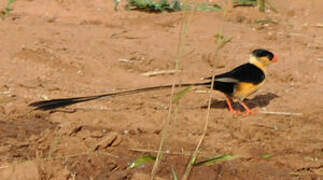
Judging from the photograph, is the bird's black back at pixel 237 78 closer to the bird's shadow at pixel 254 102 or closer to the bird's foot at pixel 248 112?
the bird's foot at pixel 248 112

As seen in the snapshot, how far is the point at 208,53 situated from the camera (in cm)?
710

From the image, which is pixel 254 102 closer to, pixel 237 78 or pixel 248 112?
pixel 248 112

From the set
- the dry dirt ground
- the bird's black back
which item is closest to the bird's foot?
the dry dirt ground

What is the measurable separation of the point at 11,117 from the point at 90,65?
5.74ft

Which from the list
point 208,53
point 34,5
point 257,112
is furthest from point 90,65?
point 34,5

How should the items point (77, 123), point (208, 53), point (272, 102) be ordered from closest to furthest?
point (77, 123) < point (272, 102) < point (208, 53)

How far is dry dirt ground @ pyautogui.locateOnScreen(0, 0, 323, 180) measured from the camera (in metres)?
4.36

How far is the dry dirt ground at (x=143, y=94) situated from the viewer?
171 inches

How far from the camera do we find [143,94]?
590cm

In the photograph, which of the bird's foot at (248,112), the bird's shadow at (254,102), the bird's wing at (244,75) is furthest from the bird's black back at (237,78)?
the bird's shadow at (254,102)

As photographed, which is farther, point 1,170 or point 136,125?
point 136,125

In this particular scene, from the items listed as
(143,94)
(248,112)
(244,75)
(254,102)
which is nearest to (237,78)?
(244,75)

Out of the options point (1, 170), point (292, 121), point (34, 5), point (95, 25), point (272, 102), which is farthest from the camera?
point (34, 5)

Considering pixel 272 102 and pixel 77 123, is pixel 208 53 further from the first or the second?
pixel 77 123
